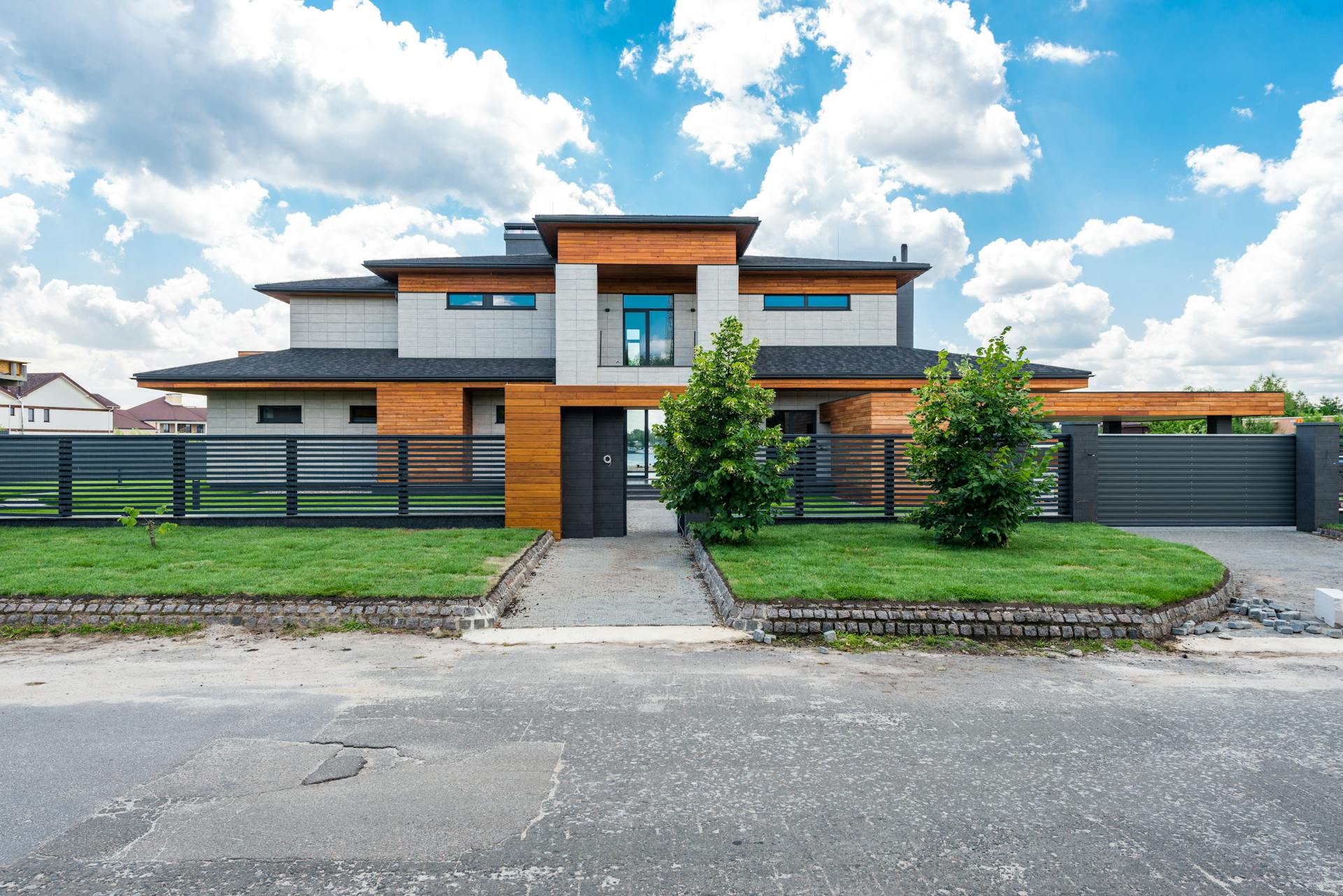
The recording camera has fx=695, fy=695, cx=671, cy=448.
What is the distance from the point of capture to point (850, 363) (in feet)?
64.1

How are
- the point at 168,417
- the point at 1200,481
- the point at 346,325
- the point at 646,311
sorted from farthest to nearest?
the point at 168,417 < the point at 346,325 < the point at 646,311 < the point at 1200,481

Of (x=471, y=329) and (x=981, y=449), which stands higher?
(x=471, y=329)

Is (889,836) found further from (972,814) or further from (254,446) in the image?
(254,446)

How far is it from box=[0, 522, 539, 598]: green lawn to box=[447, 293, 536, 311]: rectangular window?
10815mm

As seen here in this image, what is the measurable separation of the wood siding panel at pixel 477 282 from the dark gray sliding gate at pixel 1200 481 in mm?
15656

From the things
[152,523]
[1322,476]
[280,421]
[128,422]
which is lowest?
[152,523]

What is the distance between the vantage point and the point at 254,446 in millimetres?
13008

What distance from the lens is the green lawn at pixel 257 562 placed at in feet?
24.8

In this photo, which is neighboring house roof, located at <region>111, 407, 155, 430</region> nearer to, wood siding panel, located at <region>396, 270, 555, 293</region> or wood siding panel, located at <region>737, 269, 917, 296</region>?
wood siding panel, located at <region>396, 270, 555, 293</region>

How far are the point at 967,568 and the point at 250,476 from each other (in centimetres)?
1213

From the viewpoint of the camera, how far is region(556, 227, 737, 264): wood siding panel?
16625 mm

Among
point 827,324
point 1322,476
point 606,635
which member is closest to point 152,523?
point 606,635

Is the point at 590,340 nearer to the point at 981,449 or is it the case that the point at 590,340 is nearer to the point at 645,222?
the point at 645,222

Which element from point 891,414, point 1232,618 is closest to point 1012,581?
point 1232,618
